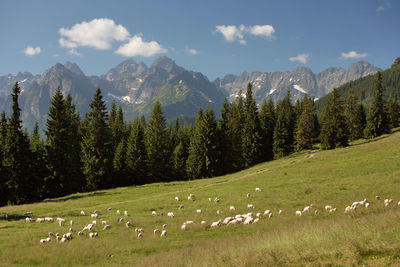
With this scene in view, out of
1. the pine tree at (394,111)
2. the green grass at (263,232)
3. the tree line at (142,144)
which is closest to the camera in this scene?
Result: the green grass at (263,232)

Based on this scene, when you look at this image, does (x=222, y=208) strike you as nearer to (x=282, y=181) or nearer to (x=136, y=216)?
(x=136, y=216)

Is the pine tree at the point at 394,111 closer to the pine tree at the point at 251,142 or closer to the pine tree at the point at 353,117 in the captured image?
the pine tree at the point at 353,117

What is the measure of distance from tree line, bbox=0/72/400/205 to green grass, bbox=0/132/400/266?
22.3 meters

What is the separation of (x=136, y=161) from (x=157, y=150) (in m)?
6.03

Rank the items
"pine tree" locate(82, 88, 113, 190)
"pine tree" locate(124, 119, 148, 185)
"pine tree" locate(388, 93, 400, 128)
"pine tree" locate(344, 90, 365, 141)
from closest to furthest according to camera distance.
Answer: "pine tree" locate(82, 88, 113, 190) < "pine tree" locate(124, 119, 148, 185) < "pine tree" locate(344, 90, 365, 141) < "pine tree" locate(388, 93, 400, 128)

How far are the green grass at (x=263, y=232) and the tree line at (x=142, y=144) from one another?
2230 cm

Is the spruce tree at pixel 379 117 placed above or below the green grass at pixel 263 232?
above

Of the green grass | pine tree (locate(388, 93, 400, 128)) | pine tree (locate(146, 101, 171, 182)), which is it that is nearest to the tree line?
pine tree (locate(146, 101, 171, 182))

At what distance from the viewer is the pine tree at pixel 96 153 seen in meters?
59.8

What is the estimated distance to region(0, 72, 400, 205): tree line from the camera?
49.3 m

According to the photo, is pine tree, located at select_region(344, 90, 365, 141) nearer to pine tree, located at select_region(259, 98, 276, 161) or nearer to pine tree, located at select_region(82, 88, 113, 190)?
pine tree, located at select_region(259, 98, 276, 161)

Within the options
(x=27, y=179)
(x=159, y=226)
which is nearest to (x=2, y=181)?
(x=27, y=179)

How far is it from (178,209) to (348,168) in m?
23.7

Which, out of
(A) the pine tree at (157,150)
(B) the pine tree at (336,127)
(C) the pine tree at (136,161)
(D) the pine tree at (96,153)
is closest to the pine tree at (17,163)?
(D) the pine tree at (96,153)
